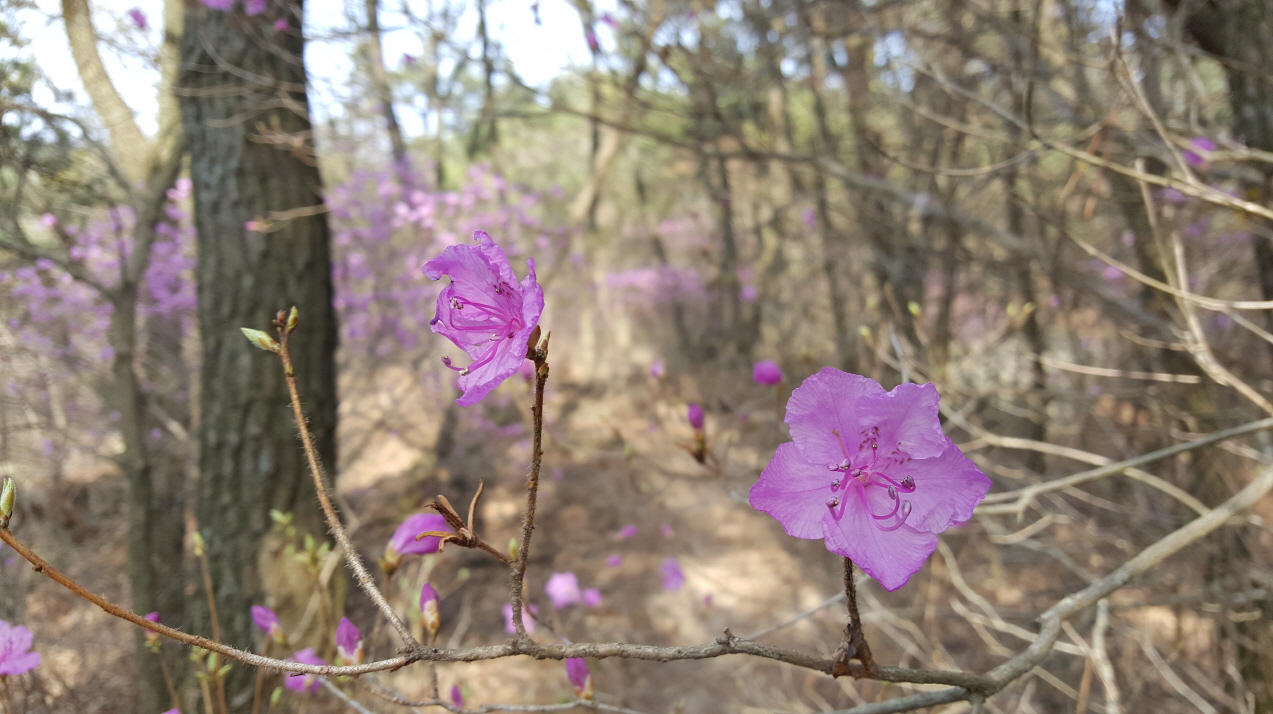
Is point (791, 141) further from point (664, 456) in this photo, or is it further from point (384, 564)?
point (384, 564)

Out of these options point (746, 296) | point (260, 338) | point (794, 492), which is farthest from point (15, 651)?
point (746, 296)

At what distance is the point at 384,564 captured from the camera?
1064 mm

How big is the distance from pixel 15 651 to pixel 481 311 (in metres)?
0.96

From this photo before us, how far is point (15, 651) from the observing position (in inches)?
38.9

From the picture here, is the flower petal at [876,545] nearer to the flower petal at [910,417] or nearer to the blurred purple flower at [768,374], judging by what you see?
the flower petal at [910,417]

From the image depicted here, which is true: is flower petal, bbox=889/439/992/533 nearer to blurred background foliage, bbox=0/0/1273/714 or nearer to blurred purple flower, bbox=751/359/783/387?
blurred background foliage, bbox=0/0/1273/714

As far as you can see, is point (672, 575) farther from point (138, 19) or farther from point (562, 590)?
point (138, 19)

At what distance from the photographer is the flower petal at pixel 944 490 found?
0.68m

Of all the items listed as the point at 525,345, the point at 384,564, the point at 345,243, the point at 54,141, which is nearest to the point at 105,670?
the point at 384,564

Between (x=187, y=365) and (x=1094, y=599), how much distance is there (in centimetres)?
468

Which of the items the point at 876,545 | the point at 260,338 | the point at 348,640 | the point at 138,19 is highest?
the point at 138,19

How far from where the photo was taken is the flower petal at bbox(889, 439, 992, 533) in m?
0.68

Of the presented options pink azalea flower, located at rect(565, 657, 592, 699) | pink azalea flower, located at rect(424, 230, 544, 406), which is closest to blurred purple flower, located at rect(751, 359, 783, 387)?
pink azalea flower, located at rect(565, 657, 592, 699)

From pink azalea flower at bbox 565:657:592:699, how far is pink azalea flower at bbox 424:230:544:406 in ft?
2.23
